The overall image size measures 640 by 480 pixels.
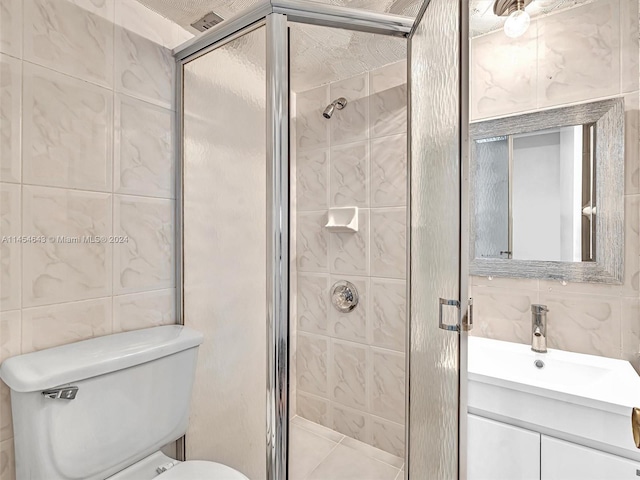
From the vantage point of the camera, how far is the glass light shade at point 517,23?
1.25 metres

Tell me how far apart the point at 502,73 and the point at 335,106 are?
0.74 m

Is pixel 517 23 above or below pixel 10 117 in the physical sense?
above

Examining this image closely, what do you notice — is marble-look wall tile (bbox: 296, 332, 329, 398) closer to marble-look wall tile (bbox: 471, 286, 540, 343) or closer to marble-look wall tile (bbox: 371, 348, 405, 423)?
marble-look wall tile (bbox: 371, 348, 405, 423)

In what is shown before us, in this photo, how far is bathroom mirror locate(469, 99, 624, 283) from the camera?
1.19 metres

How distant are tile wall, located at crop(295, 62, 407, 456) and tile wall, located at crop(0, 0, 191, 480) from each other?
2.21 ft

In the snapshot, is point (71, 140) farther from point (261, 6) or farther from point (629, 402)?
point (629, 402)

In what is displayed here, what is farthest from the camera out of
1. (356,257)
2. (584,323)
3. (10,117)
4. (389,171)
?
(356,257)

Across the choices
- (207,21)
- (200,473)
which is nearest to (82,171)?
(207,21)

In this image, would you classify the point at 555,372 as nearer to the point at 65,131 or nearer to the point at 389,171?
the point at 389,171

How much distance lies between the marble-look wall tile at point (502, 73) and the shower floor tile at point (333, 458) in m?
1.65

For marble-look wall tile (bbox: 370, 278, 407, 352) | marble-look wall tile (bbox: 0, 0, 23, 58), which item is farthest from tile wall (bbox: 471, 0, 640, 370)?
marble-look wall tile (bbox: 0, 0, 23, 58)

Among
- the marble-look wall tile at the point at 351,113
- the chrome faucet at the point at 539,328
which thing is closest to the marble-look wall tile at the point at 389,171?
the marble-look wall tile at the point at 351,113

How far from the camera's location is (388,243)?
153cm

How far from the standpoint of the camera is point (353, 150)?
5.27 ft
